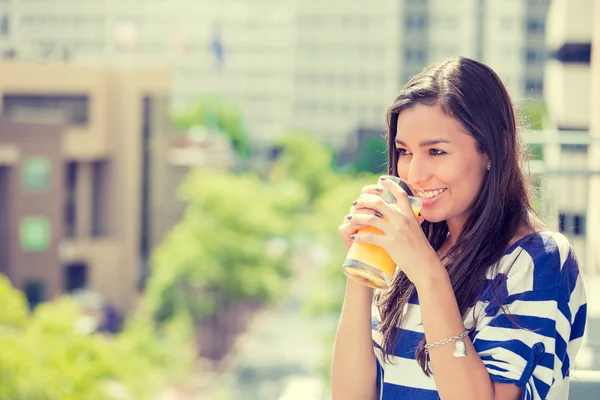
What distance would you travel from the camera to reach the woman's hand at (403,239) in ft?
3.69

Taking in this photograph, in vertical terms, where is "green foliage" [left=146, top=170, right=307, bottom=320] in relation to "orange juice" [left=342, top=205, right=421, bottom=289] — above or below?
below

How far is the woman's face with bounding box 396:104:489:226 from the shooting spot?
1.18 m

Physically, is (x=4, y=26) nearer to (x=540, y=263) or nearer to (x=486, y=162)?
(x=486, y=162)

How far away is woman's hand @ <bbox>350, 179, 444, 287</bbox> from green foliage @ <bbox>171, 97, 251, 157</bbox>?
46227 mm

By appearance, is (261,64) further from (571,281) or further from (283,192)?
(571,281)

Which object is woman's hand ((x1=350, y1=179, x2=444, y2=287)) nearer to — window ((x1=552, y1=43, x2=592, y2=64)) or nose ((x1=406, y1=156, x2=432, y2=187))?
nose ((x1=406, y1=156, x2=432, y2=187))

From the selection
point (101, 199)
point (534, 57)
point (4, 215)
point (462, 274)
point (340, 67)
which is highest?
point (534, 57)

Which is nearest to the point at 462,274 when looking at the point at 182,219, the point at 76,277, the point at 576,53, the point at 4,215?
the point at 576,53

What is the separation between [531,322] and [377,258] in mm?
207

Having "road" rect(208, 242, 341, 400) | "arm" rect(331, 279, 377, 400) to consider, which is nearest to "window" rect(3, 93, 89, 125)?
"road" rect(208, 242, 341, 400)

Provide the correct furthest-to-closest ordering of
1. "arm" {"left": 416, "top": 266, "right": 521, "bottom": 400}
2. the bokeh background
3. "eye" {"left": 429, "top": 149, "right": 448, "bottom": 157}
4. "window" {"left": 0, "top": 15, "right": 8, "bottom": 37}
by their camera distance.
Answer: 1. "window" {"left": 0, "top": 15, "right": 8, "bottom": 37}
2. the bokeh background
3. "eye" {"left": 429, "top": 149, "right": 448, "bottom": 157}
4. "arm" {"left": 416, "top": 266, "right": 521, "bottom": 400}

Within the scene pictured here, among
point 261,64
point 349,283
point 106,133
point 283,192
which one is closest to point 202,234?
point 106,133

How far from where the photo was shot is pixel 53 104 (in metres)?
23.5

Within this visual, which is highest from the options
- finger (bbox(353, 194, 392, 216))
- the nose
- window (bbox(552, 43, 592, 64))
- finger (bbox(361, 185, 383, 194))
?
window (bbox(552, 43, 592, 64))
